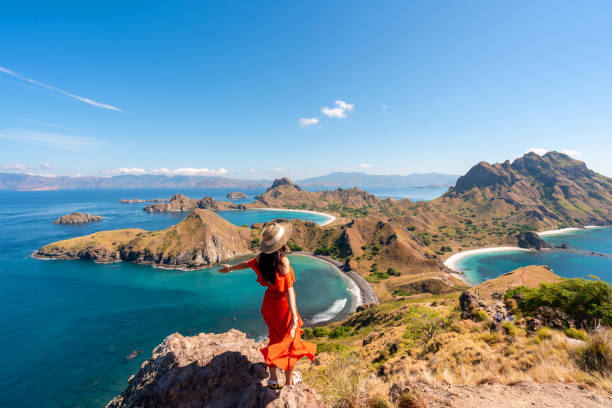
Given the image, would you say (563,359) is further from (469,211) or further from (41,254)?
(469,211)

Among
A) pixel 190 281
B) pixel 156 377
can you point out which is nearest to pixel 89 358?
pixel 190 281

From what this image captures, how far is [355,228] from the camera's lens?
3986 inches

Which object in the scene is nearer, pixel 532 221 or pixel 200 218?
pixel 200 218

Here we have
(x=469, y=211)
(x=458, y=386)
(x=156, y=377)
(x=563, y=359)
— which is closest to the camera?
(x=458, y=386)

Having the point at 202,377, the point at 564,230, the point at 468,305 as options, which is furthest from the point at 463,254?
the point at 202,377

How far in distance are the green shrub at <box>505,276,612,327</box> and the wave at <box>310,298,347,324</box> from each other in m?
43.4

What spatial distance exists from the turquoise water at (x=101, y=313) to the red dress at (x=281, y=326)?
4265cm

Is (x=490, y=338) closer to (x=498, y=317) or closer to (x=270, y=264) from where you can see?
(x=498, y=317)

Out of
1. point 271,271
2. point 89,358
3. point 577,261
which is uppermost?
point 271,271

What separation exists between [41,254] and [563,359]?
455ft

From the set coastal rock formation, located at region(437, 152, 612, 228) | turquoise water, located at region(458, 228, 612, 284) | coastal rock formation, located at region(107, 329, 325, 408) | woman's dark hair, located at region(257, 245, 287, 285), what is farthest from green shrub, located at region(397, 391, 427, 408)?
coastal rock formation, located at region(437, 152, 612, 228)

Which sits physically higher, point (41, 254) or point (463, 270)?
point (41, 254)

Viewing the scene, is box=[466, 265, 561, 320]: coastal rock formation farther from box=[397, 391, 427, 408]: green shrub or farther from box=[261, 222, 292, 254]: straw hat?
box=[261, 222, 292, 254]: straw hat

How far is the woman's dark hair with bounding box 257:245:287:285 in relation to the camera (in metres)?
4.64
